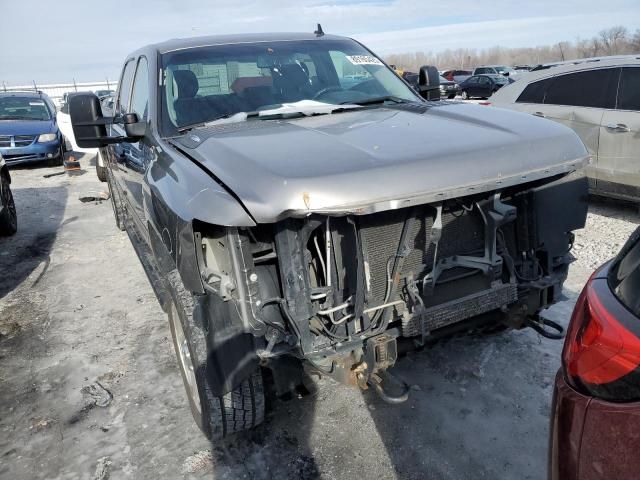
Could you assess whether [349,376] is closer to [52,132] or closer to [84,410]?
[84,410]

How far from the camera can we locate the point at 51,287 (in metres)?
5.11

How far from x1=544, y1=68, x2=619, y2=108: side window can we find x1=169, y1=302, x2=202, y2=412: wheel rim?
17.3ft

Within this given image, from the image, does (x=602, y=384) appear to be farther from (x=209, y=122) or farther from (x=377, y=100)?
(x=377, y=100)

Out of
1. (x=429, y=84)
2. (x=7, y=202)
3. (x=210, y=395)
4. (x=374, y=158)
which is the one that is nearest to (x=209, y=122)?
(x=374, y=158)

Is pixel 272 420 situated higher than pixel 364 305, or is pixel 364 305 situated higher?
pixel 364 305

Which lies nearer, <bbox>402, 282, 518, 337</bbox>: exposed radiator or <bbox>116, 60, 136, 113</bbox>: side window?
<bbox>402, 282, 518, 337</bbox>: exposed radiator

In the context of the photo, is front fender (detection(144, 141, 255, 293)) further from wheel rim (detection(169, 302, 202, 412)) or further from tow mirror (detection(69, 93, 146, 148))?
tow mirror (detection(69, 93, 146, 148))

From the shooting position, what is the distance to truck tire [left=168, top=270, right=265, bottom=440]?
2404mm

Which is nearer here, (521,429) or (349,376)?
(349,376)

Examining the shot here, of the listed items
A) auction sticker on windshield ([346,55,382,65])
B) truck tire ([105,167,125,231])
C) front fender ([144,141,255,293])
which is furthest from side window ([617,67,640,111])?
truck tire ([105,167,125,231])

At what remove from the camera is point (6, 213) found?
657 centimetres

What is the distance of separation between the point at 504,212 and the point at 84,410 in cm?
267

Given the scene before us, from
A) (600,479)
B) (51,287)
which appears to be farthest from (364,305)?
(51,287)

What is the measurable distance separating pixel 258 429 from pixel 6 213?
533 centimetres
